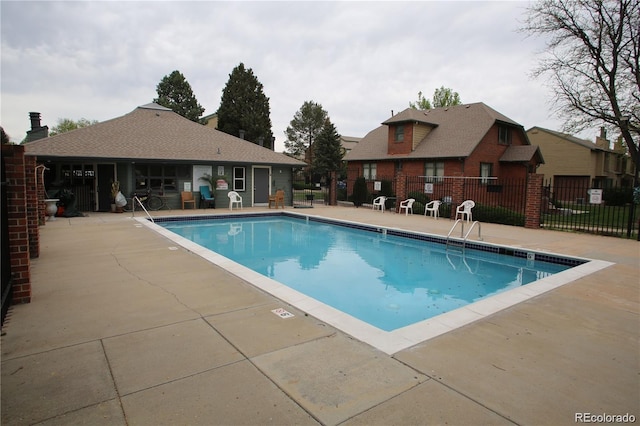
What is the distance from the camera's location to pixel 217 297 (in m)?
4.66

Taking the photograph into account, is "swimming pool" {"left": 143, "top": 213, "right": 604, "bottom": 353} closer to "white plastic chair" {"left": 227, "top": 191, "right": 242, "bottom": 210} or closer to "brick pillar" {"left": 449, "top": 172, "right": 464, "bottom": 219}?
"white plastic chair" {"left": 227, "top": 191, "right": 242, "bottom": 210}

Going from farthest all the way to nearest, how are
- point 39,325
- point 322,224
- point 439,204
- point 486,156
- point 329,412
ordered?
point 486,156 < point 439,204 < point 322,224 < point 39,325 < point 329,412

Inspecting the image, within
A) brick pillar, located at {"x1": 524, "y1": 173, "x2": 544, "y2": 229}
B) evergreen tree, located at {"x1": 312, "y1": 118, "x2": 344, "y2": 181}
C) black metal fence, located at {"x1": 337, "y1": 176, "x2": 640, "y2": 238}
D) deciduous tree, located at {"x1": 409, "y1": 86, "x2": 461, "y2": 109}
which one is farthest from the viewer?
deciduous tree, located at {"x1": 409, "y1": 86, "x2": 461, "y2": 109}

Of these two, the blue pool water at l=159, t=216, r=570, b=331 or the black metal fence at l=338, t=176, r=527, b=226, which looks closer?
the blue pool water at l=159, t=216, r=570, b=331

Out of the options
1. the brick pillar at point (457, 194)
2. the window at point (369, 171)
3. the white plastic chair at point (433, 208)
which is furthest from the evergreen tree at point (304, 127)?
the brick pillar at point (457, 194)

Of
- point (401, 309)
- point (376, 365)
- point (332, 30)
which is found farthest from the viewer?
point (332, 30)

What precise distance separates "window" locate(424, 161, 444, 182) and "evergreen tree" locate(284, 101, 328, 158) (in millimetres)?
31402

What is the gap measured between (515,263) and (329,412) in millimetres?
7847

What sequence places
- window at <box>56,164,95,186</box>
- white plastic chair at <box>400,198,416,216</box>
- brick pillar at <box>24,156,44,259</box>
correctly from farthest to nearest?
white plastic chair at <box>400,198,416,216</box>, window at <box>56,164,95,186</box>, brick pillar at <box>24,156,44,259</box>

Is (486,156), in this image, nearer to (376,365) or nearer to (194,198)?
(194,198)

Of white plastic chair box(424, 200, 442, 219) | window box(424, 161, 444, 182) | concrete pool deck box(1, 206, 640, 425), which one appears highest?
window box(424, 161, 444, 182)

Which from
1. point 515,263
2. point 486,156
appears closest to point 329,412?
point 515,263

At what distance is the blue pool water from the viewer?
633cm

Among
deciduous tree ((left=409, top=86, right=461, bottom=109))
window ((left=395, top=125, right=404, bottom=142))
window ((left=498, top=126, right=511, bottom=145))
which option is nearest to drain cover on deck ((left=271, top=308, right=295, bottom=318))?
window ((left=395, top=125, right=404, bottom=142))
